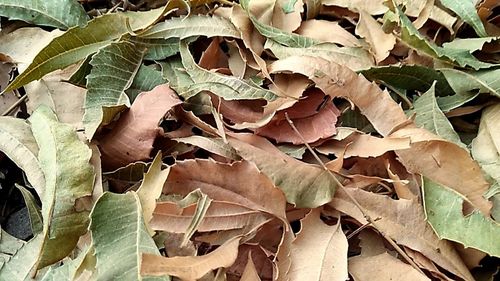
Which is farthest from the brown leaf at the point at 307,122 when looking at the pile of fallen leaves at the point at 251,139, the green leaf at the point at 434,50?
the green leaf at the point at 434,50

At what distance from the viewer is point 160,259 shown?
50cm

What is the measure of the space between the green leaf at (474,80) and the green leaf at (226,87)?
6.8 inches

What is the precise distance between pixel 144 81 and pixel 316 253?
0.25 metres

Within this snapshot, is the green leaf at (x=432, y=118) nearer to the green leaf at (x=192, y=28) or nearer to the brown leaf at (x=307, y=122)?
the brown leaf at (x=307, y=122)

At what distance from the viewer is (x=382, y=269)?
1.81 ft

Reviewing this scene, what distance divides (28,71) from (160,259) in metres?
0.26

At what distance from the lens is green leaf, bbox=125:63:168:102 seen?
68cm

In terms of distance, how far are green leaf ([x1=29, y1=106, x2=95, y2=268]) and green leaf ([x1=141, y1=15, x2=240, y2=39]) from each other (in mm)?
148

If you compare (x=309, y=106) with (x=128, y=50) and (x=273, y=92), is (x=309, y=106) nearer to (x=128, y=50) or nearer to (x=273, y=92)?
(x=273, y=92)

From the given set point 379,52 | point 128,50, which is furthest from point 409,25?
point 128,50

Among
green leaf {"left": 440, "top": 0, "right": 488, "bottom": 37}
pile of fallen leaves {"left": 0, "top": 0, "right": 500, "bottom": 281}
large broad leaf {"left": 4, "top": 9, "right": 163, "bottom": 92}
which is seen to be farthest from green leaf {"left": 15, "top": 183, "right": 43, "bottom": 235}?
green leaf {"left": 440, "top": 0, "right": 488, "bottom": 37}

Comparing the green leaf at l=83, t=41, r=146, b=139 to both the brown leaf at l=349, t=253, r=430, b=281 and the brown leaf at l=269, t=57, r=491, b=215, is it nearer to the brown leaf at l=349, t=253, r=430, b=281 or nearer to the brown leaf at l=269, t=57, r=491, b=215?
the brown leaf at l=269, t=57, r=491, b=215

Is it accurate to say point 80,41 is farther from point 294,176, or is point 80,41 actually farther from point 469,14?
point 469,14

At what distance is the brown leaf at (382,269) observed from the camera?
0.55 m
